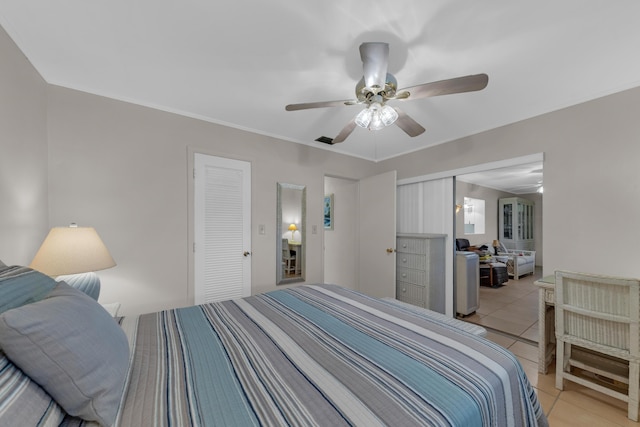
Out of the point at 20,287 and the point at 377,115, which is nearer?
the point at 20,287

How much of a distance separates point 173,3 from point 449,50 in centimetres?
161

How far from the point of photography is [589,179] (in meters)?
2.08

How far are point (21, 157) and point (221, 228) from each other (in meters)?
1.49

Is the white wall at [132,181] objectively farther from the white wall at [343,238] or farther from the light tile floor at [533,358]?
the light tile floor at [533,358]

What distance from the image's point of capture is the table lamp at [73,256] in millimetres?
1506

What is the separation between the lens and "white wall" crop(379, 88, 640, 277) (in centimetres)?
191

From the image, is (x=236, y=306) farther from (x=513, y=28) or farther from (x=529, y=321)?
(x=529, y=321)

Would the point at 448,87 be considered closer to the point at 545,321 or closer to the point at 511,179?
the point at 545,321

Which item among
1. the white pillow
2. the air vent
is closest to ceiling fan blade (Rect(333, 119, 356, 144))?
the air vent

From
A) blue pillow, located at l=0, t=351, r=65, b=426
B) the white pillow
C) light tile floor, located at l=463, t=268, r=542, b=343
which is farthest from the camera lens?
light tile floor, located at l=463, t=268, r=542, b=343

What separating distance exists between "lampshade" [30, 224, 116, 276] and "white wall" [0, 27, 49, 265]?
16cm

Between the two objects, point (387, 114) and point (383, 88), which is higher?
point (383, 88)

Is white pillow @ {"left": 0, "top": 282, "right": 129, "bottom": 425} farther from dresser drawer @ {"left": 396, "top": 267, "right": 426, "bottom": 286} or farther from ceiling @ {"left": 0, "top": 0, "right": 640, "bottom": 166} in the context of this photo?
dresser drawer @ {"left": 396, "top": 267, "right": 426, "bottom": 286}

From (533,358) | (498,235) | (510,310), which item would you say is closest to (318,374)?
(533,358)
